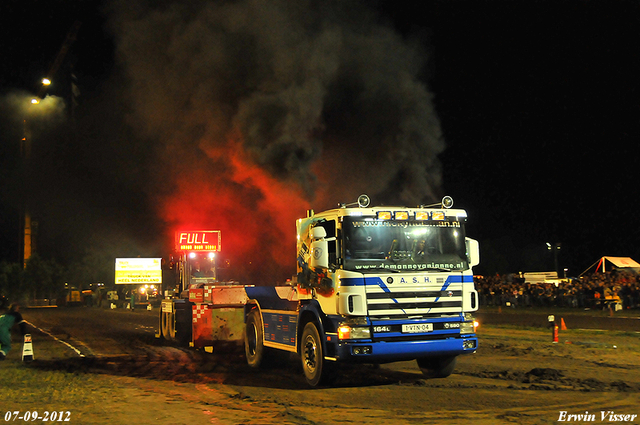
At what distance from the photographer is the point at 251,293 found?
1389cm

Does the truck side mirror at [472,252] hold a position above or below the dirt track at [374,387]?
above

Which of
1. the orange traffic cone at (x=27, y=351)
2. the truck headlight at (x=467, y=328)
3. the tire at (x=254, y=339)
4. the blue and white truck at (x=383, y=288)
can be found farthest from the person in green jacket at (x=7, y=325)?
the truck headlight at (x=467, y=328)

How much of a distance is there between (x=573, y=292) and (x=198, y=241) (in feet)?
70.7

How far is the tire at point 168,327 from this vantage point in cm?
1912

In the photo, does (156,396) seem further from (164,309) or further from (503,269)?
(503,269)

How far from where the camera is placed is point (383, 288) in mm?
10141

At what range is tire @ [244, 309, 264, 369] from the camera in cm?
1338

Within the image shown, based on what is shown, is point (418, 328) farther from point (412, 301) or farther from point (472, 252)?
point (472, 252)

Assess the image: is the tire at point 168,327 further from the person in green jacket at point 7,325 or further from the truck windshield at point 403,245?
the truck windshield at point 403,245

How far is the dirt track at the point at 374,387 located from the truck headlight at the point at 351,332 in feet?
3.02

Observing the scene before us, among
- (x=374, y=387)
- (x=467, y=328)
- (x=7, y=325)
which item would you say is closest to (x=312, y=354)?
(x=374, y=387)

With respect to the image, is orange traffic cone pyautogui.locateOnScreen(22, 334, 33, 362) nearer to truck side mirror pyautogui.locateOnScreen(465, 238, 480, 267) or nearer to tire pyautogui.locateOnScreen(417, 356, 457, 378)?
tire pyautogui.locateOnScreen(417, 356, 457, 378)

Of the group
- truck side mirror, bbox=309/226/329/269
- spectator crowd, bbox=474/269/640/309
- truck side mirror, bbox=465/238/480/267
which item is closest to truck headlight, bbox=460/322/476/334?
truck side mirror, bbox=465/238/480/267

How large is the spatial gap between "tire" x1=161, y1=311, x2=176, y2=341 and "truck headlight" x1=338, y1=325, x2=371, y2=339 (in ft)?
33.6
